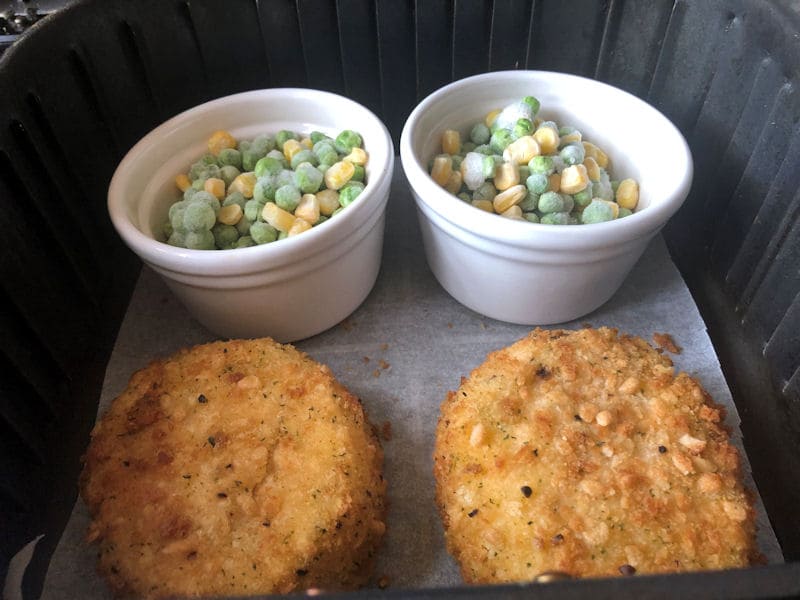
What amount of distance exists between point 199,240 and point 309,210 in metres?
0.23

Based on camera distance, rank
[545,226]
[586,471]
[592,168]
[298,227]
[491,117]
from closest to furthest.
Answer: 1. [586,471]
2. [545,226]
3. [298,227]
4. [592,168]
5. [491,117]

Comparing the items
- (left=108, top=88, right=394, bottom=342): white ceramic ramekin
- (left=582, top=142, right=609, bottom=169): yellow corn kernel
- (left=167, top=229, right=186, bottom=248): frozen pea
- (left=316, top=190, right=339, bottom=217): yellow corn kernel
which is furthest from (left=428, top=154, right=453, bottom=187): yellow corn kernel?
(left=167, top=229, right=186, bottom=248): frozen pea

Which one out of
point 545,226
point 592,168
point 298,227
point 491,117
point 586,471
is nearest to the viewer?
point 586,471

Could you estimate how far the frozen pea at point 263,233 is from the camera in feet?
4.44

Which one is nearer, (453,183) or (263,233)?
(263,233)

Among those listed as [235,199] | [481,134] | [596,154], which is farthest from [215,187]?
[596,154]

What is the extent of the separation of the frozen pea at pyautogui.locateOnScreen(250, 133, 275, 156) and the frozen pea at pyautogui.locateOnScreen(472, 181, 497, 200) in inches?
19.5

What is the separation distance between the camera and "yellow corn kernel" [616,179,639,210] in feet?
4.72

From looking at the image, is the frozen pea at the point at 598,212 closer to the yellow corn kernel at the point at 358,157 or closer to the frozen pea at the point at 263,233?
the yellow corn kernel at the point at 358,157

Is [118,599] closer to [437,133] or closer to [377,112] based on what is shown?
[437,133]

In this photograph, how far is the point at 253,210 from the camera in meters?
1.41

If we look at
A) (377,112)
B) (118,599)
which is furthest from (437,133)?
(118,599)

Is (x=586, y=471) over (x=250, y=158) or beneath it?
beneath

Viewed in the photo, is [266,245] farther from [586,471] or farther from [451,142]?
A: [586,471]
